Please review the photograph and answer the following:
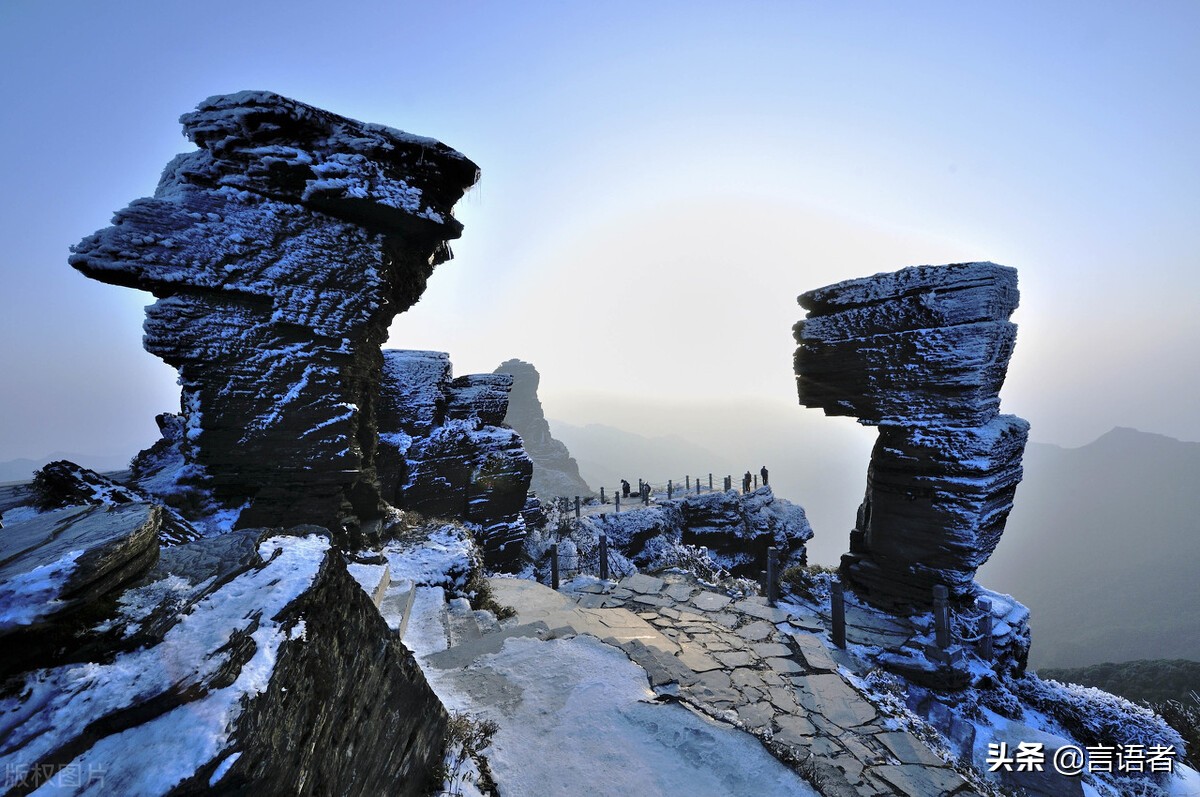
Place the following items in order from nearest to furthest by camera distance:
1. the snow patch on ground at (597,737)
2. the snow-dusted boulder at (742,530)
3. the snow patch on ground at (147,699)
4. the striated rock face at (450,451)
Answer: the snow patch on ground at (147,699), the snow patch on ground at (597,737), the striated rock face at (450,451), the snow-dusted boulder at (742,530)

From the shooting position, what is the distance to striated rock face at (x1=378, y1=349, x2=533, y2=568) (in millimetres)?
15453

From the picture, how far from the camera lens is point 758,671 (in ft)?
21.4

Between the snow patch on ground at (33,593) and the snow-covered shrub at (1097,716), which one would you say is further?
the snow-covered shrub at (1097,716)

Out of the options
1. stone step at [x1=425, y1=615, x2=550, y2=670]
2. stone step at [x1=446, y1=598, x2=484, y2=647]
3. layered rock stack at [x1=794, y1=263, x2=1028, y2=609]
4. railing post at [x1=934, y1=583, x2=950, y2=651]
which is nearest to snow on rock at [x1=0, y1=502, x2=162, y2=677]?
stone step at [x1=425, y1=615, x2=550, y2=670]

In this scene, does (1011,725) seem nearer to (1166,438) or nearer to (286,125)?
(286,125)

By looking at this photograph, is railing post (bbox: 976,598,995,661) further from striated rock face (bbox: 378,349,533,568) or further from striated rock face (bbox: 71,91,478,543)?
striated rock face (bbox: 378,349,533,568)

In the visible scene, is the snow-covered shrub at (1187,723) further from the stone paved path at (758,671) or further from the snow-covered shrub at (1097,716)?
the stone paved path at (758,671)

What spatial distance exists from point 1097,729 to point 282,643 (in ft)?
42.5

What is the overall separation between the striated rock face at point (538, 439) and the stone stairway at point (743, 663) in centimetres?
5251

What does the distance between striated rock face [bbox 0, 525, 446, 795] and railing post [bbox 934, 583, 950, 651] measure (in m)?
10.0

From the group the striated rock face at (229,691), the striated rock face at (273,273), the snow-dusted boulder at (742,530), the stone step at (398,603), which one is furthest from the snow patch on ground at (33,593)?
the snow-dusted boulder at (742,530)

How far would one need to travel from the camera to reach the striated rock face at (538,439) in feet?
211

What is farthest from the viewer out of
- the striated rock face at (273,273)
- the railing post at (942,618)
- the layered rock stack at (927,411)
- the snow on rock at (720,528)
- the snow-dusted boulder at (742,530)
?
the snow-dusted boulder at (742,530)

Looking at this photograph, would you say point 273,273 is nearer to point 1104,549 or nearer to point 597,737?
point 597,737
